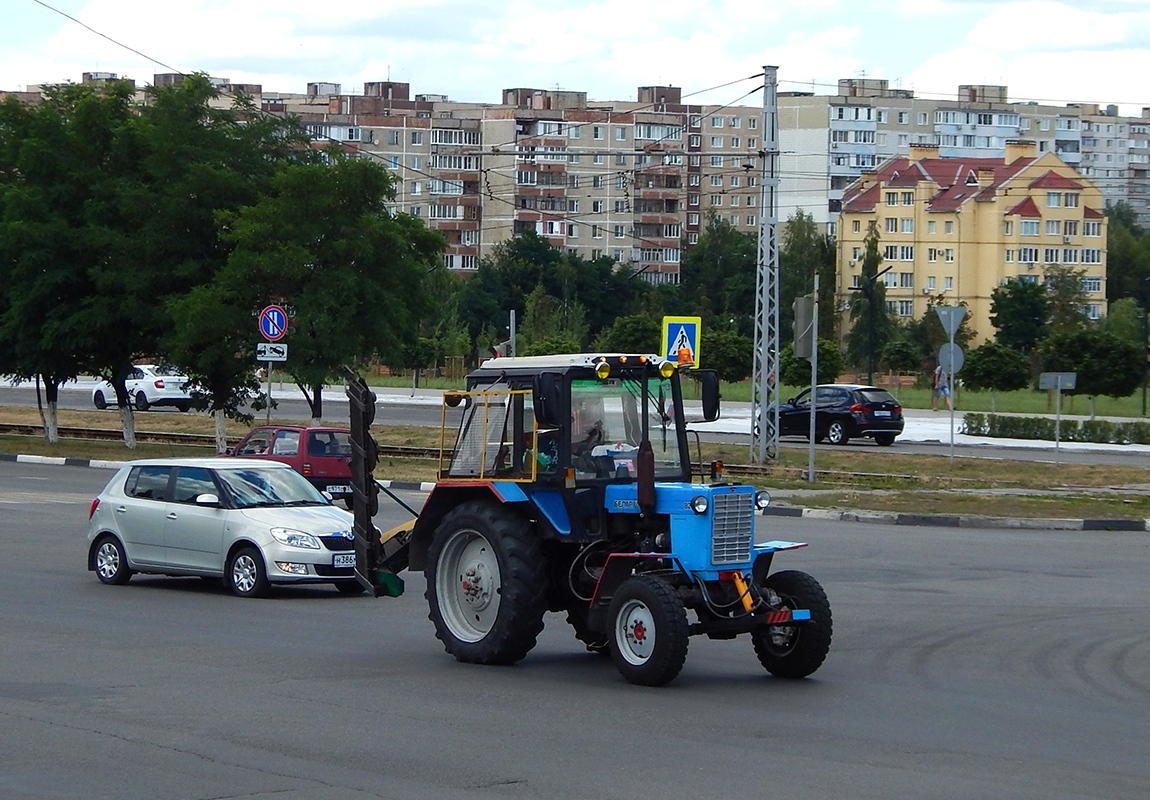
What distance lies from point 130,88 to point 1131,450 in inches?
1151

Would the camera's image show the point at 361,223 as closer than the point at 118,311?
Yes

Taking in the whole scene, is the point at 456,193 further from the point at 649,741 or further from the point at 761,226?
the point at 649,741

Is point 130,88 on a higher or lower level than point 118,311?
higher

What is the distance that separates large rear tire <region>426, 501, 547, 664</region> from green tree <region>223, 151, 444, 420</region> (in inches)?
Answer: 932

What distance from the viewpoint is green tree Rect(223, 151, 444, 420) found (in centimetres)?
3500

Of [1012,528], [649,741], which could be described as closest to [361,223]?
[1012,528]

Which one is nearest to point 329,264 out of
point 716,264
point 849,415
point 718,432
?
point 849,415

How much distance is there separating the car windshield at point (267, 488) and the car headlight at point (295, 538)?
69 centimetres

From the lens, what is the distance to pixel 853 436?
4253 cm

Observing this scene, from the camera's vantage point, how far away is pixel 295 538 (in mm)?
15672

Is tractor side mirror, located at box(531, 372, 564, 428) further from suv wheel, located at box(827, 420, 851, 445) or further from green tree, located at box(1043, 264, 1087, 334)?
green tree, located at box(1043, 264, 1087, 334)

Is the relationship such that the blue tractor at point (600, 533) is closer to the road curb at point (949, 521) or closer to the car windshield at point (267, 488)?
the car windshield at point (267, 488)

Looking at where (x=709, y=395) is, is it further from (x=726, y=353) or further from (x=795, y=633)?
(x=726, y=353)

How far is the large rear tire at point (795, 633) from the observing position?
35.4 feet
